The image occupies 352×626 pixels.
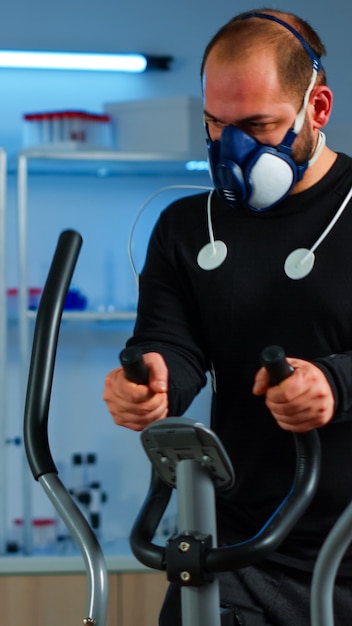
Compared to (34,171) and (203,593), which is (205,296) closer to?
(203,593)

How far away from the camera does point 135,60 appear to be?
3.96 m

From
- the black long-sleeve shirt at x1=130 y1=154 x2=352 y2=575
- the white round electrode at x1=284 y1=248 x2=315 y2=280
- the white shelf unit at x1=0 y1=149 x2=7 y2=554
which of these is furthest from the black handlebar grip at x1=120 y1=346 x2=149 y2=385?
the white shelf unit at x1=0 y1=149 x2=7 y2=554

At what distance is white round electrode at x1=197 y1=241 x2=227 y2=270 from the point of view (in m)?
1.42

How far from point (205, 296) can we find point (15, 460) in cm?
257

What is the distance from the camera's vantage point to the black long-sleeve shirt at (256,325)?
134 centimetres

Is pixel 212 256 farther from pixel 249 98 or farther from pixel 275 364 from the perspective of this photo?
pixel 275 364

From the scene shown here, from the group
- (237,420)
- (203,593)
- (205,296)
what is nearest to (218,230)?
(205,296)

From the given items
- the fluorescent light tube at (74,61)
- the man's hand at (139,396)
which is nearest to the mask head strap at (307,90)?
the man's hand at (139,396)

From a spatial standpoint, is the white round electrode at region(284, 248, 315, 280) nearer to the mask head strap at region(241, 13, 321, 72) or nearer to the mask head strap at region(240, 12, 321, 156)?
the mask head strap at region(240, 12, 321, 156)

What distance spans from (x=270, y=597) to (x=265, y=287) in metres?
0.41

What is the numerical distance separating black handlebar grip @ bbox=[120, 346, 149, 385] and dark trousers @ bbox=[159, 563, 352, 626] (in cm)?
40

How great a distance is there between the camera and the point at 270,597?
136 centimetres

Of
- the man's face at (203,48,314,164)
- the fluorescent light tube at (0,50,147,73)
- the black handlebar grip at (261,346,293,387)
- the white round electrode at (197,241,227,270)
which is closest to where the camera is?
the black handlebar grip at (261,346,293,387)

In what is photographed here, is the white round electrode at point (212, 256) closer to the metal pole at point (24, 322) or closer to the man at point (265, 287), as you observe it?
the man at point (265, 287)
